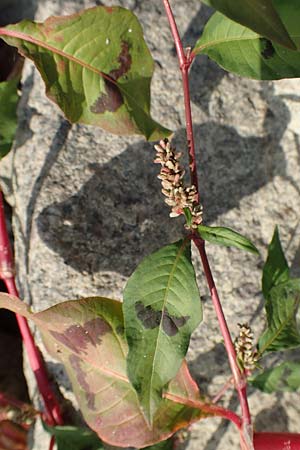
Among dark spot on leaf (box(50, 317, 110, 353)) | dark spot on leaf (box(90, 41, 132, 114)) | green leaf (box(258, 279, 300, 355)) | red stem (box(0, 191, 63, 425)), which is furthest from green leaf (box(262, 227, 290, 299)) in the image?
red stem (box(0, 191, 63, 425))

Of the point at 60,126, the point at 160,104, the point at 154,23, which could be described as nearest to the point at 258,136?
the point at 160,104

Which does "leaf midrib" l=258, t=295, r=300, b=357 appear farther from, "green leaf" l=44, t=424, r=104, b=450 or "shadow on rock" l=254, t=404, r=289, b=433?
"green leaf" l=44, t=424, r=104, b=450

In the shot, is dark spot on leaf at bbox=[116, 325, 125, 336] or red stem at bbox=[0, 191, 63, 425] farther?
red stem at bbox=[0, 191, 63, 425]

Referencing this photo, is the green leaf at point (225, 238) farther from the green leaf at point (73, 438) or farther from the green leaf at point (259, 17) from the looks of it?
the green leaf at point (73, 438)

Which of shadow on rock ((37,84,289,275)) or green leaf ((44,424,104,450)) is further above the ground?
shadow on rock ((37,84,289,275))

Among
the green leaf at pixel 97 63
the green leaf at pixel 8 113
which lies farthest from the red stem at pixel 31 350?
the green leaf at pixel 97 63

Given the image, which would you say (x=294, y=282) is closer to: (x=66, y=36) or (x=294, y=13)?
(x=294, y=13)

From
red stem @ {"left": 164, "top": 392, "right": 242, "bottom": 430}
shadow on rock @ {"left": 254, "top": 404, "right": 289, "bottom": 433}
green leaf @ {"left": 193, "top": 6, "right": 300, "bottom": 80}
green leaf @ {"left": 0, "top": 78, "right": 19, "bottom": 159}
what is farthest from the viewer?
shadow on rock @ {"left": 254, "top": 404, "right": 289, "bottom": 433}
